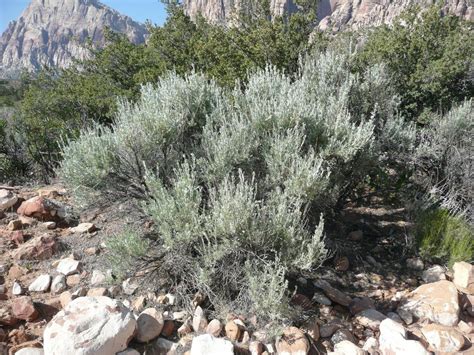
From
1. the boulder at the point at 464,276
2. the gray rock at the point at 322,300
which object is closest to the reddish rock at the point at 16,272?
the gray rock at the point at 322,300

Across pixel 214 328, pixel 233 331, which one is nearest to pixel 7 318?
pixel 214 328

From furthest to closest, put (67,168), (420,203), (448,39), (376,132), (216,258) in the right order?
(448,39) → (376,132) → (420,203) → (67,168) → (216,258)

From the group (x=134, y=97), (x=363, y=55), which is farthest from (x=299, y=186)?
(x=134, y=97)

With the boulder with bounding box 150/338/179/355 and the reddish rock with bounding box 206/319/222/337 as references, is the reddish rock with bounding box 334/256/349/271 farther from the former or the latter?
the boulder with bounding box 150/338/179/355

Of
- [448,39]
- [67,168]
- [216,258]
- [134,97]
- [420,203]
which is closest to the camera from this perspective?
[216,258]

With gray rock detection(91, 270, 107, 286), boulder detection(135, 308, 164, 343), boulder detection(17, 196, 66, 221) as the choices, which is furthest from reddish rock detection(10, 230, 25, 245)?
boulder detection(135, 308, 164, 343)

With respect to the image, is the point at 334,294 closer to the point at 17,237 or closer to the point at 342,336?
the point at 342,336

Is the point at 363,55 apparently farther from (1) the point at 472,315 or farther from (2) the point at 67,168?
(2) the point at 67,168

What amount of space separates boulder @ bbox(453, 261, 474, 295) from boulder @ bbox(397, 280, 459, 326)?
1.80ft

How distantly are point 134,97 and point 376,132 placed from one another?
647cm

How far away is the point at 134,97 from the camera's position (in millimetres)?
9688

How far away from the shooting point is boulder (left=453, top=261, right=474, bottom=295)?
4402 millimetres

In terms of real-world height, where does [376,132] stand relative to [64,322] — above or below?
above

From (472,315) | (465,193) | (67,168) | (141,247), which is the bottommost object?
(472,315)
